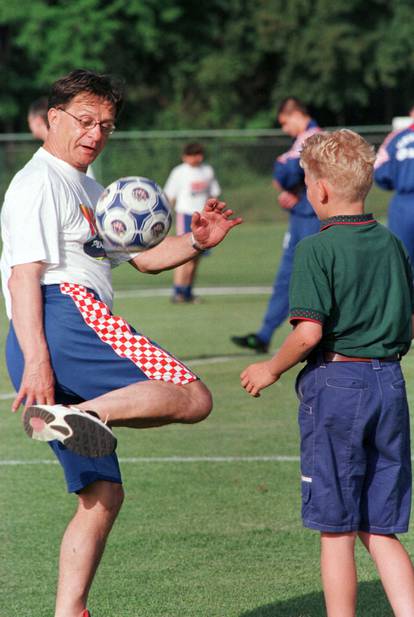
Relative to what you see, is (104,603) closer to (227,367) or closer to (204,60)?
(227,367)

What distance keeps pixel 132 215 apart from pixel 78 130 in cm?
41

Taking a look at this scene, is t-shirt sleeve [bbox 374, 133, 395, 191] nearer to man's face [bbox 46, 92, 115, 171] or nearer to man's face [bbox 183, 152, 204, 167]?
man's face [bbox 183, 152, 204, 167]

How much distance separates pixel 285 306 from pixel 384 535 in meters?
7.01

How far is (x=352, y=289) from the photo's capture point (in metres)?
4.15


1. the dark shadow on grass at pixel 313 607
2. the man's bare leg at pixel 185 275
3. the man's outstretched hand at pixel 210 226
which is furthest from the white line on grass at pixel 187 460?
the man's bare leg at pixel 185 275

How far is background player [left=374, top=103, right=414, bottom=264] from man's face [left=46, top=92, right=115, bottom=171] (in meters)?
6.72

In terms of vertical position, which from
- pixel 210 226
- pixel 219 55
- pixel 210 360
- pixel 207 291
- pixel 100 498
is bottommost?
pixel 219 55

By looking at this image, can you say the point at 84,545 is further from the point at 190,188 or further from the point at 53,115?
the point at 190,188

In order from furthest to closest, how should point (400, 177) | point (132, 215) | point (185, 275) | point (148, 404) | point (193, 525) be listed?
point (185, 275)
point (400, 177)
point (193, 525)
point (132, 215)
point (148, 404)

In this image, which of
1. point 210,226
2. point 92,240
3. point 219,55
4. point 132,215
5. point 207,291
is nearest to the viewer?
point 92,240

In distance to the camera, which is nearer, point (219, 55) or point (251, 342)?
point (251, 342)

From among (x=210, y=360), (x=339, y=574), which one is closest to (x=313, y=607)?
(x=339, y=574)

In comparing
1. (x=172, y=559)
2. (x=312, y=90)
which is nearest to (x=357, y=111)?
(x=312, y=90)

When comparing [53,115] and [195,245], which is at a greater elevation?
[53,115]
